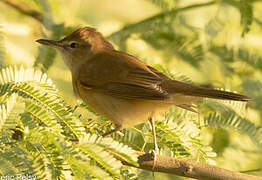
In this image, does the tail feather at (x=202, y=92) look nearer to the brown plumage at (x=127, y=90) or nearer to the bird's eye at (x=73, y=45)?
the brown plumage at (x=127, y=90)

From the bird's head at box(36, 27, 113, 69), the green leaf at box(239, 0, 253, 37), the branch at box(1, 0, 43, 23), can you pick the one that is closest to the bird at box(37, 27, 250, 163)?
the bird's head at box(36, 27, 113, 69)

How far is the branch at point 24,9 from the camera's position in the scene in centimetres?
566

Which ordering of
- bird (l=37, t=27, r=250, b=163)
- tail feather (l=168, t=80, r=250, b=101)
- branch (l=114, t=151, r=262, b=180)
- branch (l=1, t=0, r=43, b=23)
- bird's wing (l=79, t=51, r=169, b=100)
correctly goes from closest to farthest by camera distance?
branch (l=114, t=151, r=262, b=180)
tail feather (l=168, t=80, r=250, b=101)
bird (l=37, t=27, r=250, b=163)
bird's wing (l=79, t=51, r=169, b=100)
branch (l=1, t=0, r=43, b=23)

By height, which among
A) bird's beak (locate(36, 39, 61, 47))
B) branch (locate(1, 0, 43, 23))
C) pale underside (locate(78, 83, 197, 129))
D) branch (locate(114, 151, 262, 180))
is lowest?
branch (locate(114, 151, 262, 180))

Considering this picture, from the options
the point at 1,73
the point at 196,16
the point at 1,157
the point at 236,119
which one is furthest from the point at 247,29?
the point at 1,157

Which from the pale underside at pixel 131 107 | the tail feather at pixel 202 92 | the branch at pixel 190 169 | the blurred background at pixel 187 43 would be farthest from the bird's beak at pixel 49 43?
the branch at pixel 190 169

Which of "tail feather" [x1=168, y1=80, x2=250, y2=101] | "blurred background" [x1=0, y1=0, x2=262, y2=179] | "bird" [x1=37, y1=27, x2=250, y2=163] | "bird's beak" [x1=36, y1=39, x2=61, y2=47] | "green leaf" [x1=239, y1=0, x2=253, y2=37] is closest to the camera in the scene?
"tail feather" [x1=168, y1=80, x2=250, y2=101]

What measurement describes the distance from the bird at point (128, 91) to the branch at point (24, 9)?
1699 millimetres

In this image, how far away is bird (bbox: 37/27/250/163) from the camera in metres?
3.43

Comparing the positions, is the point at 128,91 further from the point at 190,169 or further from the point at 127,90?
the point at 190,169

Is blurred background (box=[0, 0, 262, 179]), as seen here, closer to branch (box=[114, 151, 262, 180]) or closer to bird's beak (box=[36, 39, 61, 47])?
bird's beak (box=[36, 39, 61, 47])

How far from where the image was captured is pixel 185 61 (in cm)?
545

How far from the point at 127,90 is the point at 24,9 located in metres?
2.76

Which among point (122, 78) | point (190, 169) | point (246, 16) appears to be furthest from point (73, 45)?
point (190, 169)
